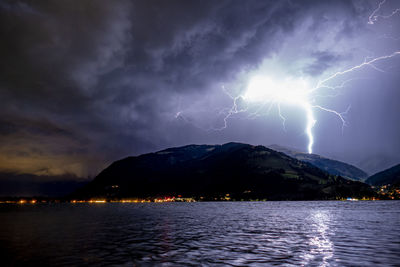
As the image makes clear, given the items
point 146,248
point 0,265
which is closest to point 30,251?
point 0,265

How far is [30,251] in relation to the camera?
32.5 meters

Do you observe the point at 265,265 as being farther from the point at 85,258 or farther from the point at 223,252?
the point at 85,258

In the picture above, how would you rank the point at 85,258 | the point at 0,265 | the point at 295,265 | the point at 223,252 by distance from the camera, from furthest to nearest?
the point at 223,252 < the point at 85,258 < the point at 0,265 < the point at 295,265

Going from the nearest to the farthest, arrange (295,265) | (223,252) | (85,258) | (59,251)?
1. (295,265)
2. (85,258)
3. (223,252)
4. (59,251)

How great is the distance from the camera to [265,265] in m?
23.2

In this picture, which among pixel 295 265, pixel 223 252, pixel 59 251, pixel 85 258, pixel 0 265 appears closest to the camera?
pixel 295 265

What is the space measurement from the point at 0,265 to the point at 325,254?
3112cm

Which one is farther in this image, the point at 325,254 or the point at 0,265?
the point at 325,254

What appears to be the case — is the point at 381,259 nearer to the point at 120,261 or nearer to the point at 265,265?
the point at 265,265

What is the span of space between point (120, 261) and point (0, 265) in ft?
→ 35.2

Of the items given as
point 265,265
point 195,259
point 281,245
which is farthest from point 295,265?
point 281,245

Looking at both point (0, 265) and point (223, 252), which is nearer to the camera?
point (0, 265)

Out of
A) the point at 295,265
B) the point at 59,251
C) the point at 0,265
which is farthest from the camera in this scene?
the point at 59,251

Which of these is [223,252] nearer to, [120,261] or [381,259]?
[120,261]
